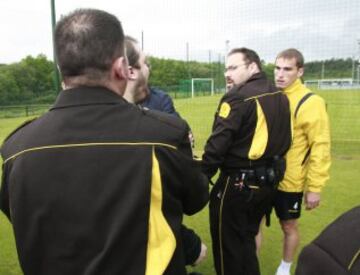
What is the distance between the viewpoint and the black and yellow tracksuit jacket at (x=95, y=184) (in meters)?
1.55

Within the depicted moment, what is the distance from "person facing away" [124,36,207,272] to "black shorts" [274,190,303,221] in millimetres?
1155

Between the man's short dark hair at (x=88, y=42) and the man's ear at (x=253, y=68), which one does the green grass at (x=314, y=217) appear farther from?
the man's short dark hair at (x=88, y=42)

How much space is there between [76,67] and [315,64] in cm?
970

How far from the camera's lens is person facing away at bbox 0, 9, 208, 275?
61.1 inches

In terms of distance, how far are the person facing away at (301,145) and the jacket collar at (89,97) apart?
2.30 metres

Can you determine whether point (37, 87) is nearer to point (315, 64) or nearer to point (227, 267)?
point (315, 64)

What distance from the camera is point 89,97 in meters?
1.61

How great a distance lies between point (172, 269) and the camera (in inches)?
68.6

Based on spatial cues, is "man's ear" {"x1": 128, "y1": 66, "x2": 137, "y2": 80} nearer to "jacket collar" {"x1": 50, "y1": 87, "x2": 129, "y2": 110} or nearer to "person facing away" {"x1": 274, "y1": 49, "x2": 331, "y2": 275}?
"jacket collar" {"x1": 50, "y1": 87, "x2": 129, "y2": 110}

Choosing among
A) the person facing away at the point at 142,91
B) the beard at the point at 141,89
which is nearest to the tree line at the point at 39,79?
the person facing away at the point at 142,91

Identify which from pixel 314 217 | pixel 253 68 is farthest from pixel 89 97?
pixel 314 217

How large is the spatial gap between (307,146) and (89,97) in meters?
2.53

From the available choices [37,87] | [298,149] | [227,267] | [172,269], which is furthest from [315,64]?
[37,87]

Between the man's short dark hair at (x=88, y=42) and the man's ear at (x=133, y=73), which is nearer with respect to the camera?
the man's short dark hair at (x=88, y=42)
